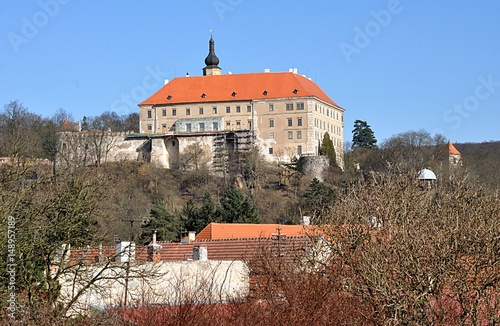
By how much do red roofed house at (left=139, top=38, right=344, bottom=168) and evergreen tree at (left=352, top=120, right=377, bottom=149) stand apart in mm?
6855

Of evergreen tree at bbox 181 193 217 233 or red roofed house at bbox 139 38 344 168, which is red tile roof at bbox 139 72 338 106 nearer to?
red roofed house at bbox 139 38 344 168

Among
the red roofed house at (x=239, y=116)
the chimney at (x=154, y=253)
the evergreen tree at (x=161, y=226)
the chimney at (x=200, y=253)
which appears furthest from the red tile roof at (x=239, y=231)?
the red roofed house at (x=239, y=116)

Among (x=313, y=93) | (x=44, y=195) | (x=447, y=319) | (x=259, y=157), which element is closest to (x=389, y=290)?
(x=447, y=319)

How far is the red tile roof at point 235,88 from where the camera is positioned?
66.5m

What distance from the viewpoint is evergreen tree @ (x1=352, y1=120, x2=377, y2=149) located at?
76000mm

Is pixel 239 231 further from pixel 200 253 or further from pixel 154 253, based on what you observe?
pixel 200 253

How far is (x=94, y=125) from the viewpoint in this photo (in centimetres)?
6806

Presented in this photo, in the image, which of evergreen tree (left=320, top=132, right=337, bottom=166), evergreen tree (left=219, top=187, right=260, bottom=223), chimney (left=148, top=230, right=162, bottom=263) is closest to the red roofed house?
evergreen tree (left=320, top=132, right=337, bottom=166)

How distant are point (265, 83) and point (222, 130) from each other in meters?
5.26

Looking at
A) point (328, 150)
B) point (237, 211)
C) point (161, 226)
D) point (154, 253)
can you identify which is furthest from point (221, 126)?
point (154, 253)

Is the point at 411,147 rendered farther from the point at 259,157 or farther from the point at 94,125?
the point at 94,125

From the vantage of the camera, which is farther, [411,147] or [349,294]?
[411,147]

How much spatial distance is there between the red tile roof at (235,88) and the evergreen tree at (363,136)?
698 centimetres

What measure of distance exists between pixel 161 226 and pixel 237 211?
437 centimetres
